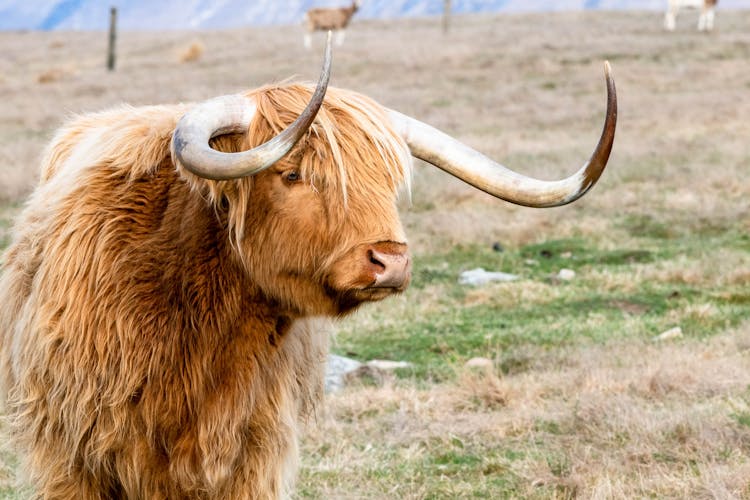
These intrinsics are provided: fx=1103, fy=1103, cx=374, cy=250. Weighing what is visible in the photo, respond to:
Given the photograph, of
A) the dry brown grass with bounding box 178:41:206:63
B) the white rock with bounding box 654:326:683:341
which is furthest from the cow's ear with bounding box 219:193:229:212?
the dry brown grass with bounding box 178:41:206:63

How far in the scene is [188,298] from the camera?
158 inches

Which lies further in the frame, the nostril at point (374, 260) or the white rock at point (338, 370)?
the white rock at point (338, 370)

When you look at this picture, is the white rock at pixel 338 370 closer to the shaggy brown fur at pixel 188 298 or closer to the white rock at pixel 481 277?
the white rock at pixel 481 277

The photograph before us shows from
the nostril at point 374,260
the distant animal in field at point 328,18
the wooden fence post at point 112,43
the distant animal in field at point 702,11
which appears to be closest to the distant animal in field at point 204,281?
the nostril at point 374,260

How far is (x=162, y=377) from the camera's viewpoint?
13.1ft

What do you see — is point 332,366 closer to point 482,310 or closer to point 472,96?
point 482,310

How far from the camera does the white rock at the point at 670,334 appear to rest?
8.35 metres

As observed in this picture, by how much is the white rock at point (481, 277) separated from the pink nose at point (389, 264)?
6.74m

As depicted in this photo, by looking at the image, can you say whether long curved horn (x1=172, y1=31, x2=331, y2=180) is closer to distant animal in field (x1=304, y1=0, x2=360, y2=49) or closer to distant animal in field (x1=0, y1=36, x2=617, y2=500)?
distant animal in field (x1=0, y1=36, x2=617, y2=500)

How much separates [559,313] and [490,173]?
529 cm

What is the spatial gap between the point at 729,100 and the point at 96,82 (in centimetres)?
1694

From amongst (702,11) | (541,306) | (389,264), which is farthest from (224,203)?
(702,11)

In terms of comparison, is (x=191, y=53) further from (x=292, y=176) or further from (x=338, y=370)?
(x=292, y=176)

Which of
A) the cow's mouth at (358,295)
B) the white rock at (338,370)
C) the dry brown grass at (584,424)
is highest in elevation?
the cow's mouth at (358,295)
